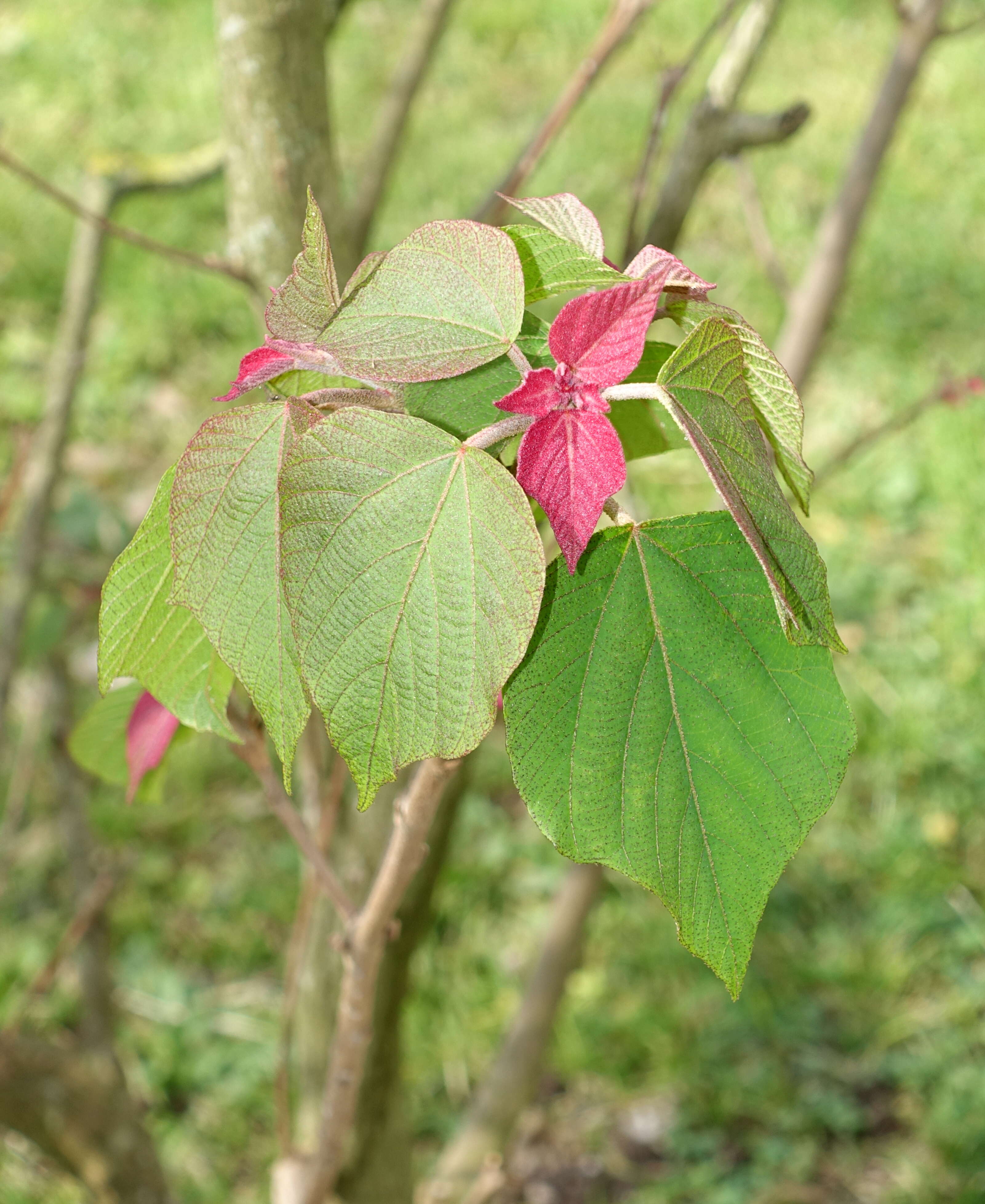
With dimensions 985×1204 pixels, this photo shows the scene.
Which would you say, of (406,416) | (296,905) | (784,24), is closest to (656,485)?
(296,905)

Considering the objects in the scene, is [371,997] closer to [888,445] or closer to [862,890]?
[862,890]

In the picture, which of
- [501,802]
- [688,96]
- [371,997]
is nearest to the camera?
[371,997]

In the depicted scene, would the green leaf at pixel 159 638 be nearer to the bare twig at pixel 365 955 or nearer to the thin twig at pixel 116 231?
the bare twig at pixel 365 955

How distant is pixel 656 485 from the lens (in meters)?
2.46

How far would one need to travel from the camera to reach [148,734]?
0.62 meters

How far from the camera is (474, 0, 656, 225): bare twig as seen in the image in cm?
97

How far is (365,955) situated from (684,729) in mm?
350

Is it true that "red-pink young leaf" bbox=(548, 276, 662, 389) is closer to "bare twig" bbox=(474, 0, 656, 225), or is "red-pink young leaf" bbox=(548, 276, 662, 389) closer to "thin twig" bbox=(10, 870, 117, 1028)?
"bare twig" bbox=(474, 0, 656, 225)

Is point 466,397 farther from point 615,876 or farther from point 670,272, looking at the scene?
point 615,876

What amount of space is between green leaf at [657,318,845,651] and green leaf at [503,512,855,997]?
0.10ft

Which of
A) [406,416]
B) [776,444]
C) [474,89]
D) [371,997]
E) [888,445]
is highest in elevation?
[406,416]

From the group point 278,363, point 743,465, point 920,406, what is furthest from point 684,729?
point 920,406

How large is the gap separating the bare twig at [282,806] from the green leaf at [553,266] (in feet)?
0.85

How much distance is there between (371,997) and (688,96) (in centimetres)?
304
